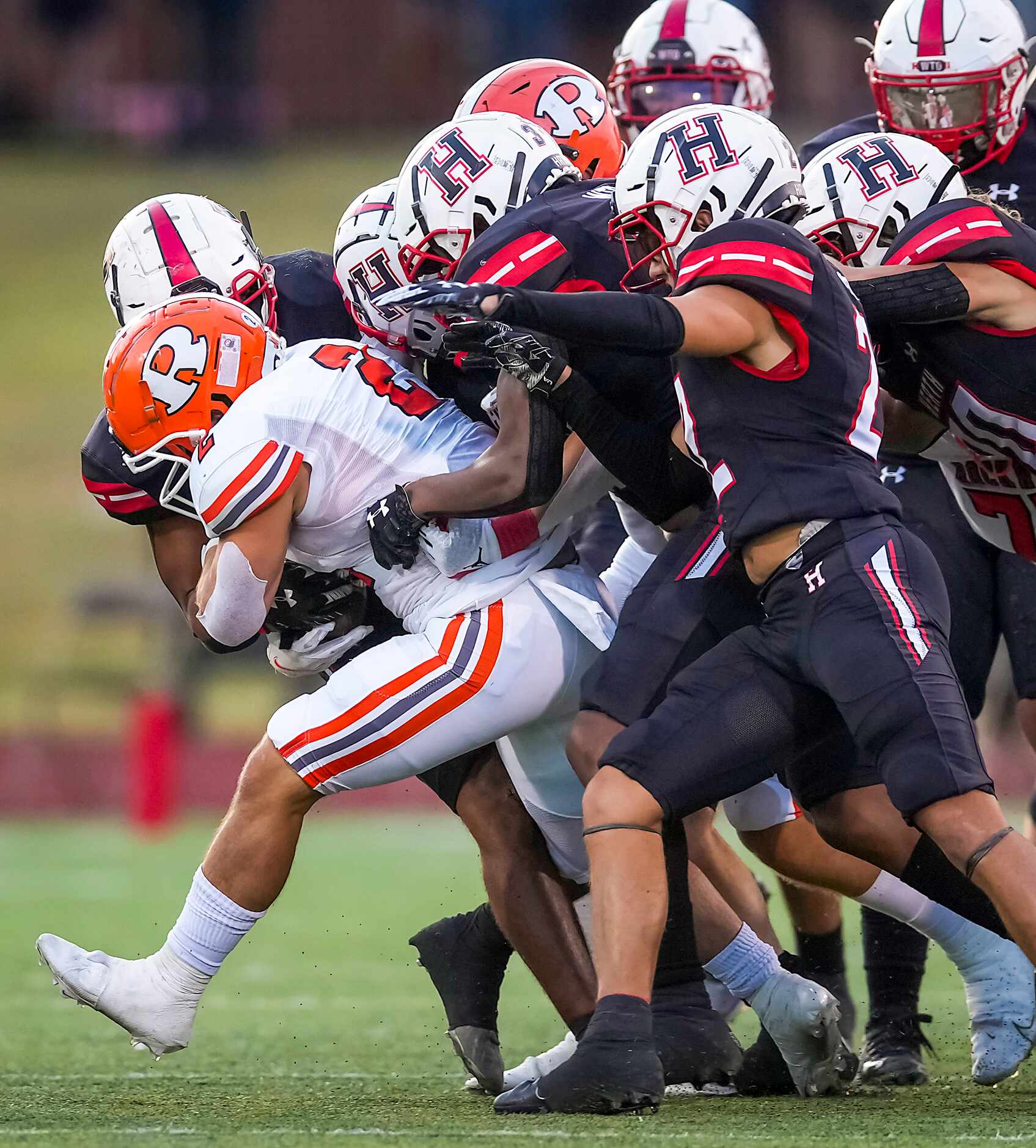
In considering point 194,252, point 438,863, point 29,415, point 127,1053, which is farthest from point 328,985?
point 29,415

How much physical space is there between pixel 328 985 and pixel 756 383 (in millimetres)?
3328

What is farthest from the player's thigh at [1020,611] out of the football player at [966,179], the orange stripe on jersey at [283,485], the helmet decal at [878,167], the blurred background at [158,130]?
the blurred background at [158,130]

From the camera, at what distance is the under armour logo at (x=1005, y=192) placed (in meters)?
4.79

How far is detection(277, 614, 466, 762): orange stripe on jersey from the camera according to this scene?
370cm

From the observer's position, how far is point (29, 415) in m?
19.0

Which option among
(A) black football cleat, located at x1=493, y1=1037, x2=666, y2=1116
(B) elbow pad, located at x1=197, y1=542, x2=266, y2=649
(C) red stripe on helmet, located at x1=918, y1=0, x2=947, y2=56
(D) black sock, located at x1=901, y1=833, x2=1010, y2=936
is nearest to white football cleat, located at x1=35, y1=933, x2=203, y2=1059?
(B) elbow pad, located at x1=197, y1=542, x2=266, y2=649

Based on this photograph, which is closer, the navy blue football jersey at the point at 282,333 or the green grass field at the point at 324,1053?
the green grass field at the point at 324,1053

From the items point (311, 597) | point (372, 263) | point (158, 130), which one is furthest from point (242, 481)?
point (158, 130)

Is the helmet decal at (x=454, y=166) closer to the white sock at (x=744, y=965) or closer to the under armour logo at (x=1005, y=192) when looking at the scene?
the under armour logo at (x=1005, y=192)

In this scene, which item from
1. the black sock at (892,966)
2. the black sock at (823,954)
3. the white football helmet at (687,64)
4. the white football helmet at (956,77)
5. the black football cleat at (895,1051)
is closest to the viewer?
the black football cleat at (895,1051)

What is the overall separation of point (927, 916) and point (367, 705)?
1287 mm

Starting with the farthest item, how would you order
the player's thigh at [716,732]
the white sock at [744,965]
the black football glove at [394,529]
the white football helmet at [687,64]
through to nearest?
the white football helmet at [687,64] < the white sock at [744,965] < the black football glove at [394,529] < the player's thigh at [716,732]

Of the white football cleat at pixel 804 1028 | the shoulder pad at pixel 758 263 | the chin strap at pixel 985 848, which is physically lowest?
the white football cleat at pixel 804 1028

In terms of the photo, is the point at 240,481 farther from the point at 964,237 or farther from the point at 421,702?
the point at 964,237
